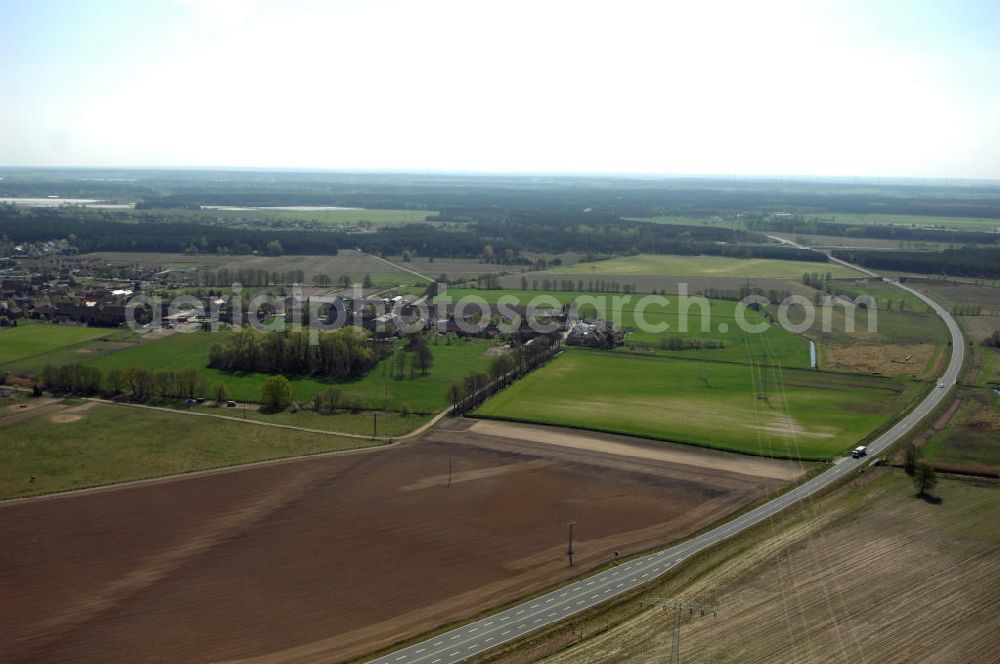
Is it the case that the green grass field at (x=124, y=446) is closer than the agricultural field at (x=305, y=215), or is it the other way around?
the green grass field at (x=124, y=446)

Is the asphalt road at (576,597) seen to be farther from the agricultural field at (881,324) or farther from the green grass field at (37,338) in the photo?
the green grass field at (37,338)

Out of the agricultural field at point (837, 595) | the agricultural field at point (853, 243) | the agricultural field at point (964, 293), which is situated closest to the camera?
the agricultural field at point (837, 595)

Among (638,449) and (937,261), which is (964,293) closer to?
(937,261)

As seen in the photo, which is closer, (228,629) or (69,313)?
(228,629)

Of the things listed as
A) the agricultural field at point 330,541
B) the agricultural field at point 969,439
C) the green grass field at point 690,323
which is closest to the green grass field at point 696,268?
the green grass field at point 690,323

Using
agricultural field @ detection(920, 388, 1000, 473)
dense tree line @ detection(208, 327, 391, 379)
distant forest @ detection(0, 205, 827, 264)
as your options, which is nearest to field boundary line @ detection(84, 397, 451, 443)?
dense tree line @ detection(208, 327, 391, 379)

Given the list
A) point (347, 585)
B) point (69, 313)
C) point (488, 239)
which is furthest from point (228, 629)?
point (488, 239)

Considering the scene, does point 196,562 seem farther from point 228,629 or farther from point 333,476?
point 333,476
